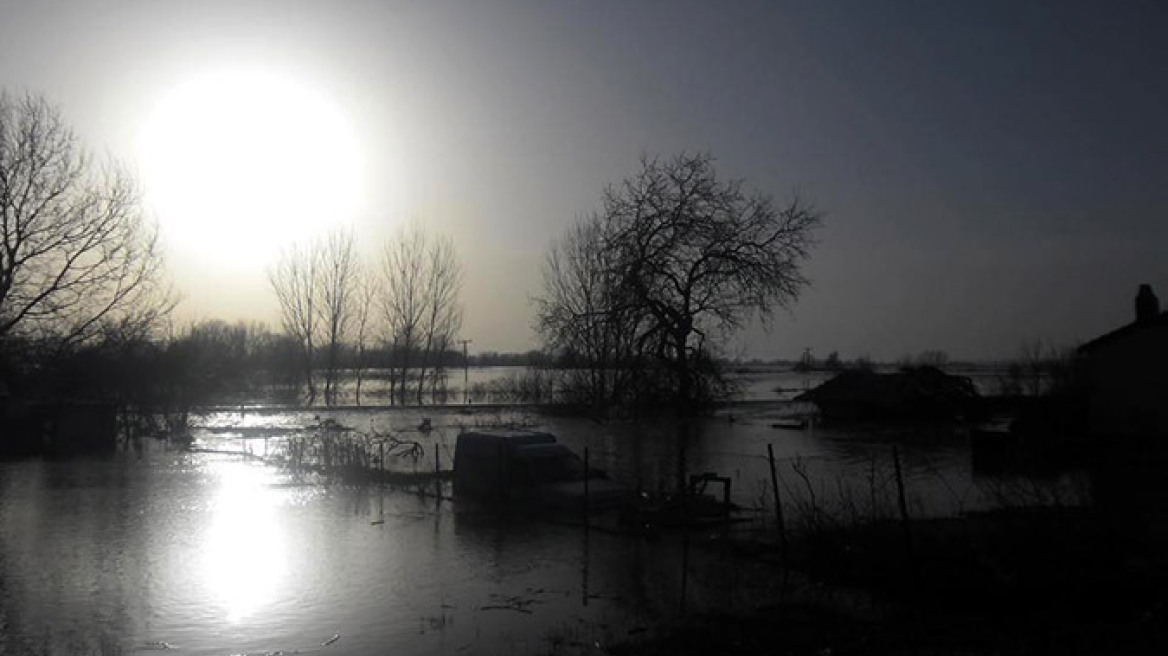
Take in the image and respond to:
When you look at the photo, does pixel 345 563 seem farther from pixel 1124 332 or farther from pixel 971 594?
pixel 1124 332

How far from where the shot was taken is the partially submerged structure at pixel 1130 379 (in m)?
34.9

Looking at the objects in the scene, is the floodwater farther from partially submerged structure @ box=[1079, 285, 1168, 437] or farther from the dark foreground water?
partially submerged structure @ box=[1079, 285, 1168, 437]

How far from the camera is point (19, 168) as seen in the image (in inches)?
1602

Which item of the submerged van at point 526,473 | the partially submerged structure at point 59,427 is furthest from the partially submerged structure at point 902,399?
the partially submerged structure at point 59,427

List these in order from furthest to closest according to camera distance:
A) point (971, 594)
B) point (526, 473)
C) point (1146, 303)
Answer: point (1146, 303) → point (526, 473) → point (971, 594)

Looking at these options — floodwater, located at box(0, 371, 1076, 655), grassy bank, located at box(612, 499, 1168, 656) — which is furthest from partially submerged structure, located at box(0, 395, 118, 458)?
grassy bank, located at box(612, 499, 1168, 656)

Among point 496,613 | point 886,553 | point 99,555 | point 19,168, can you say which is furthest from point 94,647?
point 19,168

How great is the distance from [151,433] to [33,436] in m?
8.54

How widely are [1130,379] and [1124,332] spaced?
5.62 ft

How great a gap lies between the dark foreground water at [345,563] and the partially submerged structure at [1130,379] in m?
8.89

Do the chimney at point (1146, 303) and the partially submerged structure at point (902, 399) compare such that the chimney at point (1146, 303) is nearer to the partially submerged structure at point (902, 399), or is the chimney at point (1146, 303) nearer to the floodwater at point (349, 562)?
the floodwater at point (349, 562)

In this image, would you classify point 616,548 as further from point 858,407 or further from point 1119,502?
point 858,407

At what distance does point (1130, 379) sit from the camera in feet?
118

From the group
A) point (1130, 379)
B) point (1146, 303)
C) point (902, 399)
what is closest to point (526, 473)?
point (1130, 379)
